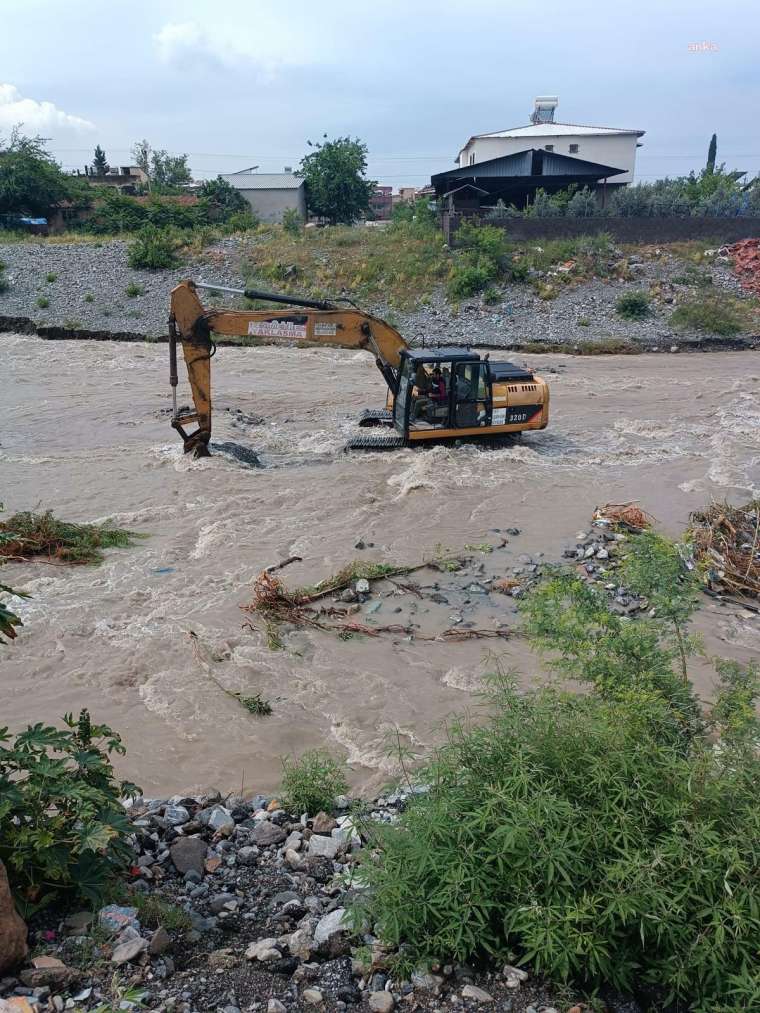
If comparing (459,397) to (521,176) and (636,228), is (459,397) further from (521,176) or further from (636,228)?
(521,176)

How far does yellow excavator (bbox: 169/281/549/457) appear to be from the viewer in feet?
42.3

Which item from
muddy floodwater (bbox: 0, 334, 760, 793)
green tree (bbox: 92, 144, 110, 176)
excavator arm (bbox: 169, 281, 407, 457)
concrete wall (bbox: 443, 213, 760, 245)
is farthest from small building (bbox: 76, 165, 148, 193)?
excavator arm (bbox: 169, 281, 407, 457)

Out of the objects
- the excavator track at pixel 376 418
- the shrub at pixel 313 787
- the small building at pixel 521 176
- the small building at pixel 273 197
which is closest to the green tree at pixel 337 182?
the small building at pixel 273 197

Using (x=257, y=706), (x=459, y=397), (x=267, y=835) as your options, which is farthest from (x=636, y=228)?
(x=267, y=835)

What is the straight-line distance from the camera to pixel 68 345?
2448 cm

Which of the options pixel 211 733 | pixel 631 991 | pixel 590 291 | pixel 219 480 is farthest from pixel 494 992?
pixel 590 291

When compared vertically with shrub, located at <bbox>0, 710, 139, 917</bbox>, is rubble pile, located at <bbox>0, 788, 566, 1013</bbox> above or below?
below

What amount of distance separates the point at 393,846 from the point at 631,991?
1.21 meters

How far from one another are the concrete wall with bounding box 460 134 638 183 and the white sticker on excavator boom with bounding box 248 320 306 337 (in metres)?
32.3

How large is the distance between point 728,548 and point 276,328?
7.77m

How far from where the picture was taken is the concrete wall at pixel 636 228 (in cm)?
3038

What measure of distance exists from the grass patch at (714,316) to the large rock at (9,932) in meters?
25.9

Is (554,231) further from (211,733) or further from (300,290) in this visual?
(211,733)

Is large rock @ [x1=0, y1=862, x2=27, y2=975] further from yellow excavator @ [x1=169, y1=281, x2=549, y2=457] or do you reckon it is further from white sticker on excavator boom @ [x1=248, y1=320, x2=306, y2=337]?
white sticker on excavator boom @ [x1=248, y1=320, x2=306, y2=337]
